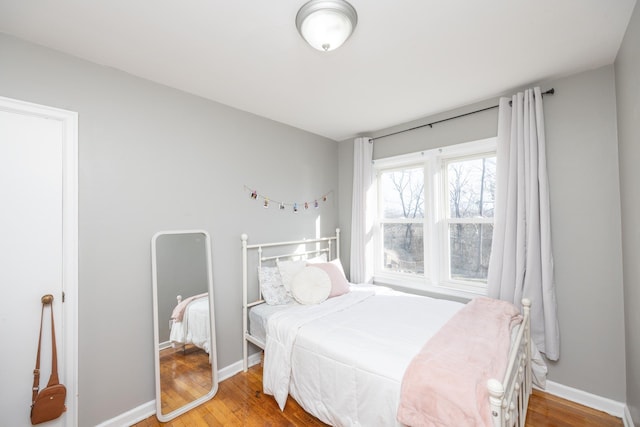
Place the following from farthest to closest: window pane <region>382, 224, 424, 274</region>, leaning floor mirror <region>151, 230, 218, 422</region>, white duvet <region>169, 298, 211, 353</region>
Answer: window pane <region>382, 224, 424, 274</region> → white duvet <region>169, 298, 211, 353</region> → leaning floor mirror <region>151, 230, 218, 422</region>

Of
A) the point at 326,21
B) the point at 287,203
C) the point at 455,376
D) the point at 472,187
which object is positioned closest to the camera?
the point at 455,376

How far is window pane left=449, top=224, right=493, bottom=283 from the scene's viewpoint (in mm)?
2699

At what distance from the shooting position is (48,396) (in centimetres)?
162

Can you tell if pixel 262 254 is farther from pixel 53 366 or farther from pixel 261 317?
pixel 53 366

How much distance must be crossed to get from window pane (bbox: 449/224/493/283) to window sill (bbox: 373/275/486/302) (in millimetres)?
148

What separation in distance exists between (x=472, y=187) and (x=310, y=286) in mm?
1854

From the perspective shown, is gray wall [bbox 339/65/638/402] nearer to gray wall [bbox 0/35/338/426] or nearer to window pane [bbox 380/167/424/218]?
window pane [bbox 380/167/424/218]

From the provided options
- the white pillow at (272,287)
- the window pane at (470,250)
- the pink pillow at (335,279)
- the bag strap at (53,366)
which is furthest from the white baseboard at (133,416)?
the window pane at (470,250)

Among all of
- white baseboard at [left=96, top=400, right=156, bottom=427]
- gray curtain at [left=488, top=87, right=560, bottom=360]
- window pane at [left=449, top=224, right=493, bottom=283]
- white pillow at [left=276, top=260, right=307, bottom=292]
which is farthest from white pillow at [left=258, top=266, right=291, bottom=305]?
gray curtain at [left=488, top=87, right=560, bottom=360]

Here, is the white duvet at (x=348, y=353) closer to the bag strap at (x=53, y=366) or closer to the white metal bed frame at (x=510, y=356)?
the white metal bed frame at (x=510, y=356)

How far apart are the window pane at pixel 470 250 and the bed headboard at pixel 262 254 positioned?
1.41 meters

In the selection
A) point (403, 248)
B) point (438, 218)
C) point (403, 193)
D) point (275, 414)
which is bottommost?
point (275, 414)

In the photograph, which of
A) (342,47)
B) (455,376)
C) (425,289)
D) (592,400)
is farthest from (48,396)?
(592,400)

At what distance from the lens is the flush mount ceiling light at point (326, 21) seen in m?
1.38
